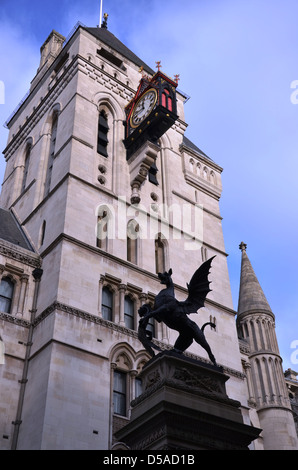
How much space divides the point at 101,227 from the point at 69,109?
8366 millimetres

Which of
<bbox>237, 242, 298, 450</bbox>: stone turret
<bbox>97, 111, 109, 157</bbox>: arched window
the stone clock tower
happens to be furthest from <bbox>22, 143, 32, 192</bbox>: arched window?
<bbox>237, 242, 298, 450</bbox>: stone turret

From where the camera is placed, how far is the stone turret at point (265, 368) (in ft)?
102

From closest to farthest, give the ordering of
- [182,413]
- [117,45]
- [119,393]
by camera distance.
A: [182,413] < [119,393] < [117,45]

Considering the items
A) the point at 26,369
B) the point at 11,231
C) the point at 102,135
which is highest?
the point at 102,135

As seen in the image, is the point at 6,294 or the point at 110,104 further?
the point at 110,104

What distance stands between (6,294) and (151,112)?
12.7 meters

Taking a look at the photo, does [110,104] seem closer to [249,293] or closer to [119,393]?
[249,293]

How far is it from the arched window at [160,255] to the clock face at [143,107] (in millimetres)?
6802

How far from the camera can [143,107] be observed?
110ft

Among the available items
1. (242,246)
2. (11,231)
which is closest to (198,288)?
(11,231)

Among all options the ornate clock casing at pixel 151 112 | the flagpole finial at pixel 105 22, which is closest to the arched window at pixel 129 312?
the ornate clock casing at pixel 151 112

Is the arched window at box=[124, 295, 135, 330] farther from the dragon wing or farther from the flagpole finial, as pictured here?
the flagpole finial

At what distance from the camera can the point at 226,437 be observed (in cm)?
1461
